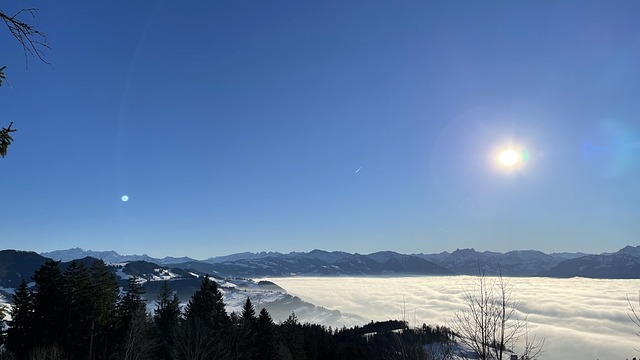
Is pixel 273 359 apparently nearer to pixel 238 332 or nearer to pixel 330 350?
pixel 238 332

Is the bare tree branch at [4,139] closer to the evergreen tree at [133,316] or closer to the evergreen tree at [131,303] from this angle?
the evergreen tree at [133,316]

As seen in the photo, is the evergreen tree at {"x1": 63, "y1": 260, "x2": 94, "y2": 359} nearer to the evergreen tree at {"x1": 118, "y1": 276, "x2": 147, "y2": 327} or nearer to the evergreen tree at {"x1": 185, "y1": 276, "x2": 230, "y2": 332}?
the evergreen tree at {"x1": 118, "y1": 276, "x2": 147, "y2": 327}

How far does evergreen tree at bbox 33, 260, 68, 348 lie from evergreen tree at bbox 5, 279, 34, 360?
0.71 metres

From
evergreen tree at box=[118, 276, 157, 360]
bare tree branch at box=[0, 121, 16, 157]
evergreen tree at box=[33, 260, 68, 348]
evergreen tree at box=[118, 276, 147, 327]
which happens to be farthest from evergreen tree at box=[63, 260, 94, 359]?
bare tree branch at box=[0, 121, 16, 157]

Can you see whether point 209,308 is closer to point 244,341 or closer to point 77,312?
point 244,341

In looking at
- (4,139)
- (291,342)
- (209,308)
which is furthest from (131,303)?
(4,139)

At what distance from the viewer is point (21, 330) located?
43.4 m

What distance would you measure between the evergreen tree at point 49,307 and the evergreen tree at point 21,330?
2.34 ft

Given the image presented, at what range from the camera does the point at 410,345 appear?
46.0ft

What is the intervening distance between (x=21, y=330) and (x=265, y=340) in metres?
33.6

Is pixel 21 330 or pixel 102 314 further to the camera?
pixel 102 314

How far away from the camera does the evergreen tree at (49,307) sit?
4353 cm

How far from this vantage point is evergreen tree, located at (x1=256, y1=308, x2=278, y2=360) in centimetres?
6085

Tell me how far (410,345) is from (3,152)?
13.8 m
